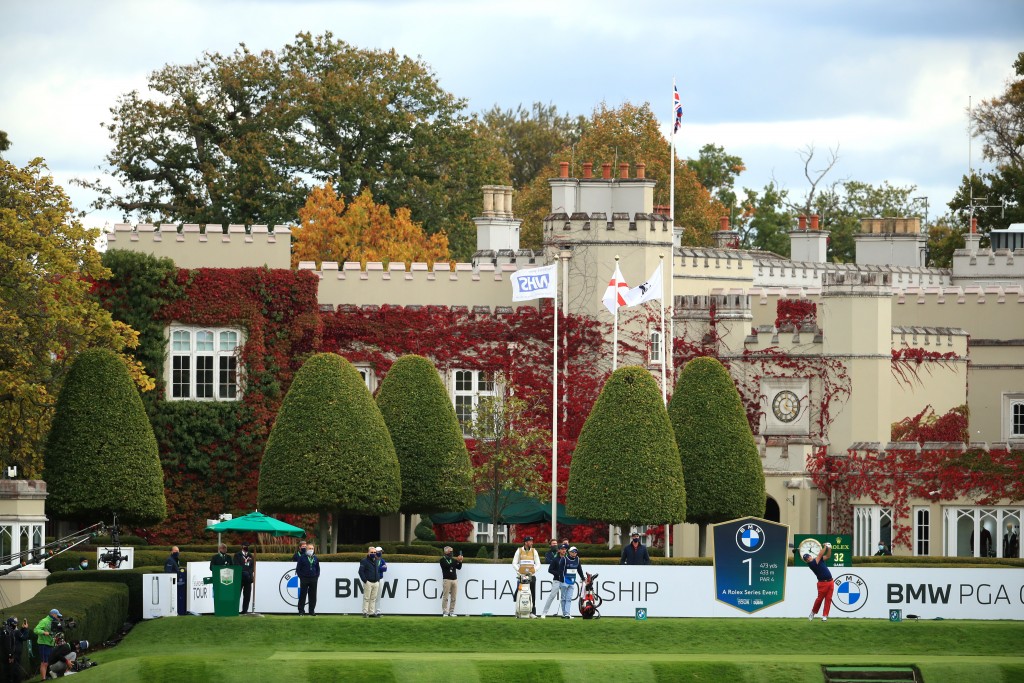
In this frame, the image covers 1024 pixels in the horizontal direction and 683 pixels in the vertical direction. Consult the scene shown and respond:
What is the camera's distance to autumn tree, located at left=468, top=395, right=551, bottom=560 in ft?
181

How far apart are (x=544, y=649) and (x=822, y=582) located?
5861 mm

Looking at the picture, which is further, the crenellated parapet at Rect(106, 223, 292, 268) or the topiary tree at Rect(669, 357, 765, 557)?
the crenellated parapet at Rect(106, 223, 292, 268)

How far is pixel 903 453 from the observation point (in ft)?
189

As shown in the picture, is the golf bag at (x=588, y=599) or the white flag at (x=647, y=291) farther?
the white flag at (x=647, y=291)

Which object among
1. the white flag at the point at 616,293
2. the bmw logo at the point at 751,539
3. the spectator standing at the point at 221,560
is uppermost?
the white flag at the point at 616,293

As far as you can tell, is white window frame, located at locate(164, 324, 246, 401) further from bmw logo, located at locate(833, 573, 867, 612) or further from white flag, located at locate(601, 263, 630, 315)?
bmw logo, located at locate(833, 573, 867, 612)

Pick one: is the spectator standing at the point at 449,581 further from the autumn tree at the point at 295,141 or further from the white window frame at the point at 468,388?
the autumn tree at the point at 295,141

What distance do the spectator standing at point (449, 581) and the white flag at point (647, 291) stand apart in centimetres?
1282

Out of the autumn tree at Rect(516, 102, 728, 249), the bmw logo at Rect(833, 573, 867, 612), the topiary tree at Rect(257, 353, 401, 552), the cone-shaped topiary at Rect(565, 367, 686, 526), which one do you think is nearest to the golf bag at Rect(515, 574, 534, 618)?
the bmw logo at Rect(833, 573, 867, 612)

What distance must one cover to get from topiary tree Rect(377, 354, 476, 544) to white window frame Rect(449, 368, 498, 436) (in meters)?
6.28

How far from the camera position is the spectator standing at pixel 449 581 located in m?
44.5

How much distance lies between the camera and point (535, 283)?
56.0m

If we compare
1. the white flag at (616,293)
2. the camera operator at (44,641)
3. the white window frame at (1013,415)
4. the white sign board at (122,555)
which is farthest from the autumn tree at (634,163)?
the camera operator at (44,641)

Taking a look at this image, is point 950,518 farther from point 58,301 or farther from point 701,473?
point 58,301
